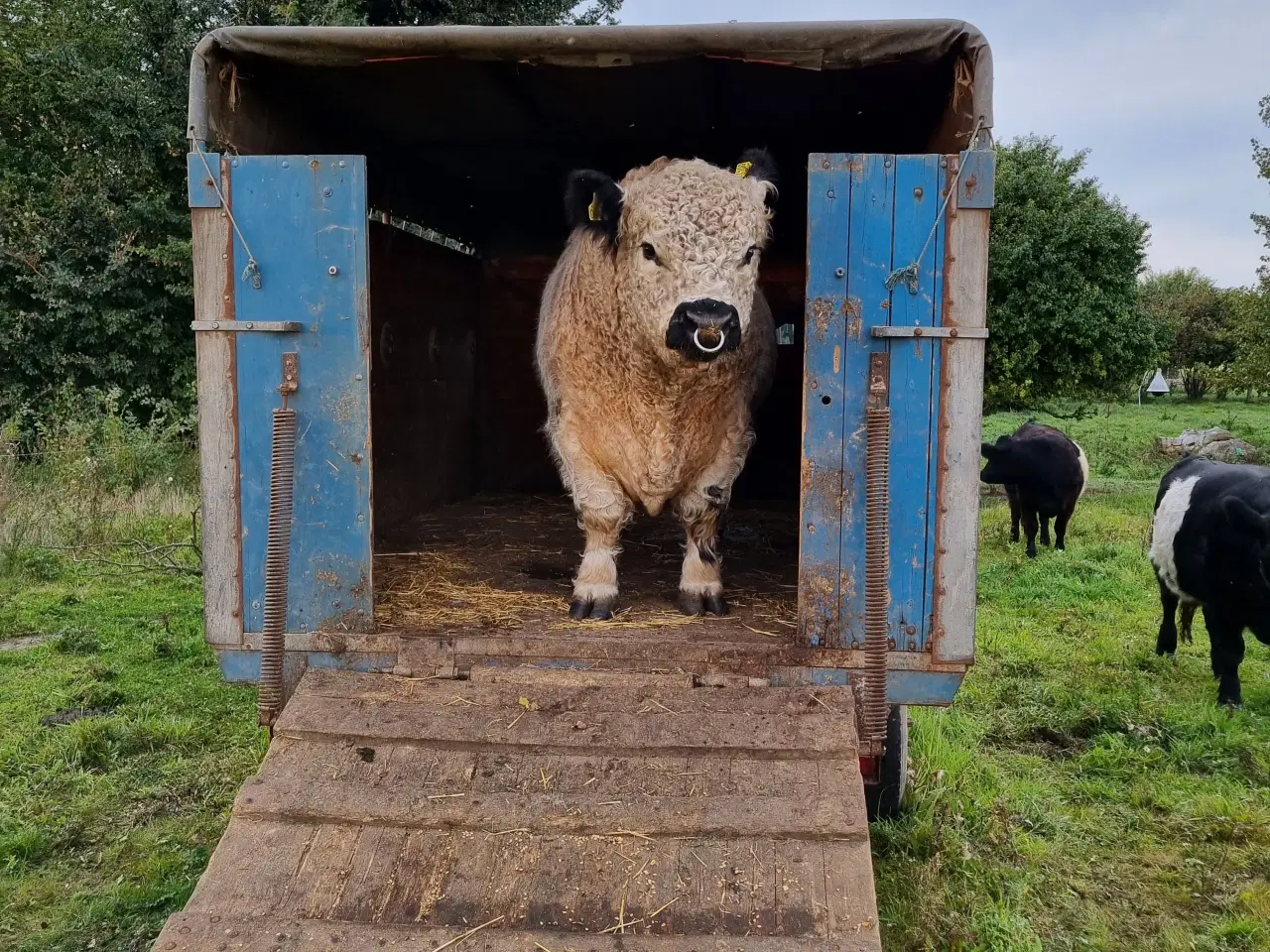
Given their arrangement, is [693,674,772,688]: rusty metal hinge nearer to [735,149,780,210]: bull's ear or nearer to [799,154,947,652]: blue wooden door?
[799,154,947,652]: blue wooden door

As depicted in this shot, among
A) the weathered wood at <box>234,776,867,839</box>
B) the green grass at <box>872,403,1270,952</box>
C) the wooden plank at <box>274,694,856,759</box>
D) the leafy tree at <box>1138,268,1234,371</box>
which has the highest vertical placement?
the leafy tree at <box>1138,268,1234,371</box>

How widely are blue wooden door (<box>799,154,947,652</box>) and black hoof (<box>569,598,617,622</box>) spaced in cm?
87

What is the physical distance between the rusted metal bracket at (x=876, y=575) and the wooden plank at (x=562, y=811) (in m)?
0.48

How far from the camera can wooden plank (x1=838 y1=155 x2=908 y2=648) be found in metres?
3.13

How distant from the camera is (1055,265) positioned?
499 inches

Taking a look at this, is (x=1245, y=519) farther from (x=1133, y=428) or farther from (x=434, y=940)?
(x=1133, y=428)

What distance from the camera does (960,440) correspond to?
10.4 ft

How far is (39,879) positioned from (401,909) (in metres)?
2.10

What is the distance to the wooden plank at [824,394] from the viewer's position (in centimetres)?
315

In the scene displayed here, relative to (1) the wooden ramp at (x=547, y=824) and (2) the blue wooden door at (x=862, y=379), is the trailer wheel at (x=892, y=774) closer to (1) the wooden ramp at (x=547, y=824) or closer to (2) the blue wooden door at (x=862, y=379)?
(2) the blue wooden door at (x=862, y=379)

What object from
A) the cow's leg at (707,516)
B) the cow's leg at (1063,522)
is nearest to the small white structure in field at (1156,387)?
the cow's leg at (1063,522)

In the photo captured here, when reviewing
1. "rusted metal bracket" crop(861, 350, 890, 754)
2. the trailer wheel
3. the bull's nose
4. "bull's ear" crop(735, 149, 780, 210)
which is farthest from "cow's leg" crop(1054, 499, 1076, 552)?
the bull's nose

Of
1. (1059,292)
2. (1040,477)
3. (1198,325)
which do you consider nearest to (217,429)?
(1040,477)

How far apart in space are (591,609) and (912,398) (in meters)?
1.48
